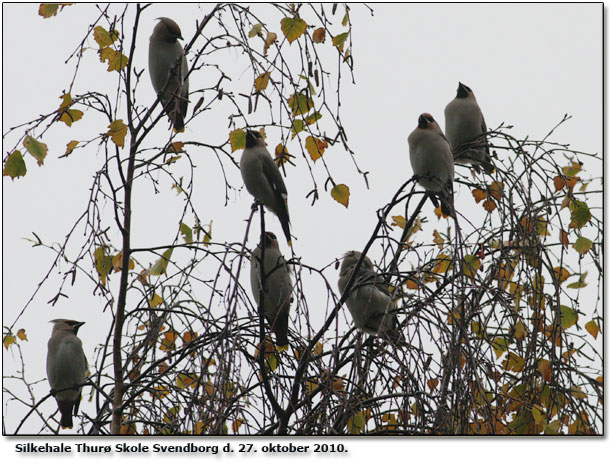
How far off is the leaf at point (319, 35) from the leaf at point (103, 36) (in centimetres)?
116

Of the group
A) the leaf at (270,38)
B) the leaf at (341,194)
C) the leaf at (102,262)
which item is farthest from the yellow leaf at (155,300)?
the leaf at (270,38)

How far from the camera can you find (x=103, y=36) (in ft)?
13.5

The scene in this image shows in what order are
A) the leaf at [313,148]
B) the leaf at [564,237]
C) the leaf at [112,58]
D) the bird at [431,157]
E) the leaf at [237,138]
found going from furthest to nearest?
the bird at [431,157], the leaf at [112,58], the leaf at [237,138], the leaf at [313,148], the leaf at [564,237]

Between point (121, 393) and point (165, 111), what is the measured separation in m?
1.46

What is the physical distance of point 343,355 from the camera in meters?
3.73

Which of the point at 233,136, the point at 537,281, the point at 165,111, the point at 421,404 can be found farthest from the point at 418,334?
the point at 165,111

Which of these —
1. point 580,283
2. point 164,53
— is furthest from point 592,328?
point 164,53

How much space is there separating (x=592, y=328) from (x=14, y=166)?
2.75 meters

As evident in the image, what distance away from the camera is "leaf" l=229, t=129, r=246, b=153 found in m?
3.81

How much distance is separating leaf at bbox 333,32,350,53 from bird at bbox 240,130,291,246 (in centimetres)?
131

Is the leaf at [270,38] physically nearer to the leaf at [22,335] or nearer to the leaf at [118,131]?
the leaf at [118,131]

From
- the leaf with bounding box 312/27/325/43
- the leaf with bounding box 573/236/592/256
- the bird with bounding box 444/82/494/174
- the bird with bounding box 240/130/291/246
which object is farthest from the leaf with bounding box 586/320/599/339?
the bird with bounding box 444/82/494/174

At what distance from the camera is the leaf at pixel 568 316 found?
349 centimetres

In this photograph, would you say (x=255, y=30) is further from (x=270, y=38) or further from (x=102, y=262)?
(x=102, y=262)
